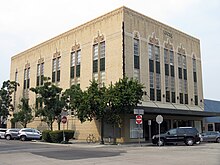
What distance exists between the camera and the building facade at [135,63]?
34.1 meters

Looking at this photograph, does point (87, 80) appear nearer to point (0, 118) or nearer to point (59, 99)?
point (59, 99)

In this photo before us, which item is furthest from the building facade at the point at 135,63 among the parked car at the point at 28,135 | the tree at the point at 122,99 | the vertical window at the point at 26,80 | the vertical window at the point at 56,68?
the parked car at the point at 28,135

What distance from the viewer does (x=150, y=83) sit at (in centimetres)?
3644

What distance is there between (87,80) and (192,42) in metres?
17.6

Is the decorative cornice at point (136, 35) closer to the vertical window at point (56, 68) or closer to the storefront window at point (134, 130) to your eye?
the storefront window at point (134, 130)

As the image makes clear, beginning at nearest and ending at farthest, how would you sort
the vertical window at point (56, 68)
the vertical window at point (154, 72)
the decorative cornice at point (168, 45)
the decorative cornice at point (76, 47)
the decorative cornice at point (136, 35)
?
the decorative cornice at point (136, 35) < the vertical window at point (154, 72) < the decorative cornice at point (168, 45) < the decorative cornice at point (76, 47) < the vertical window at point (56, 68)

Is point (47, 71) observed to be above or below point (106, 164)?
above

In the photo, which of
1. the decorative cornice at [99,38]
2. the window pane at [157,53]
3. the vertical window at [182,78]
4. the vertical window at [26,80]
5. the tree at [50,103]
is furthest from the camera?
the vertical window at [26,80]

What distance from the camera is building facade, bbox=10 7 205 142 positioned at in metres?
34.1

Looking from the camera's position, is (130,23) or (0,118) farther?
(0,118)

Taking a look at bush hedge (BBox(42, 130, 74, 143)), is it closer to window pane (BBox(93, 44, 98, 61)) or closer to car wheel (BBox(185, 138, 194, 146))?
window pane (BBox(93, 44, 98, 61))

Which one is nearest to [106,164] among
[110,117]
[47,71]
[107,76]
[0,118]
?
[110,117]

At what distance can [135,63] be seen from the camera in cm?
3462

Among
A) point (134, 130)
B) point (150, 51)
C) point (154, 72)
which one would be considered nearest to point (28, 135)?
point (134, 130)
